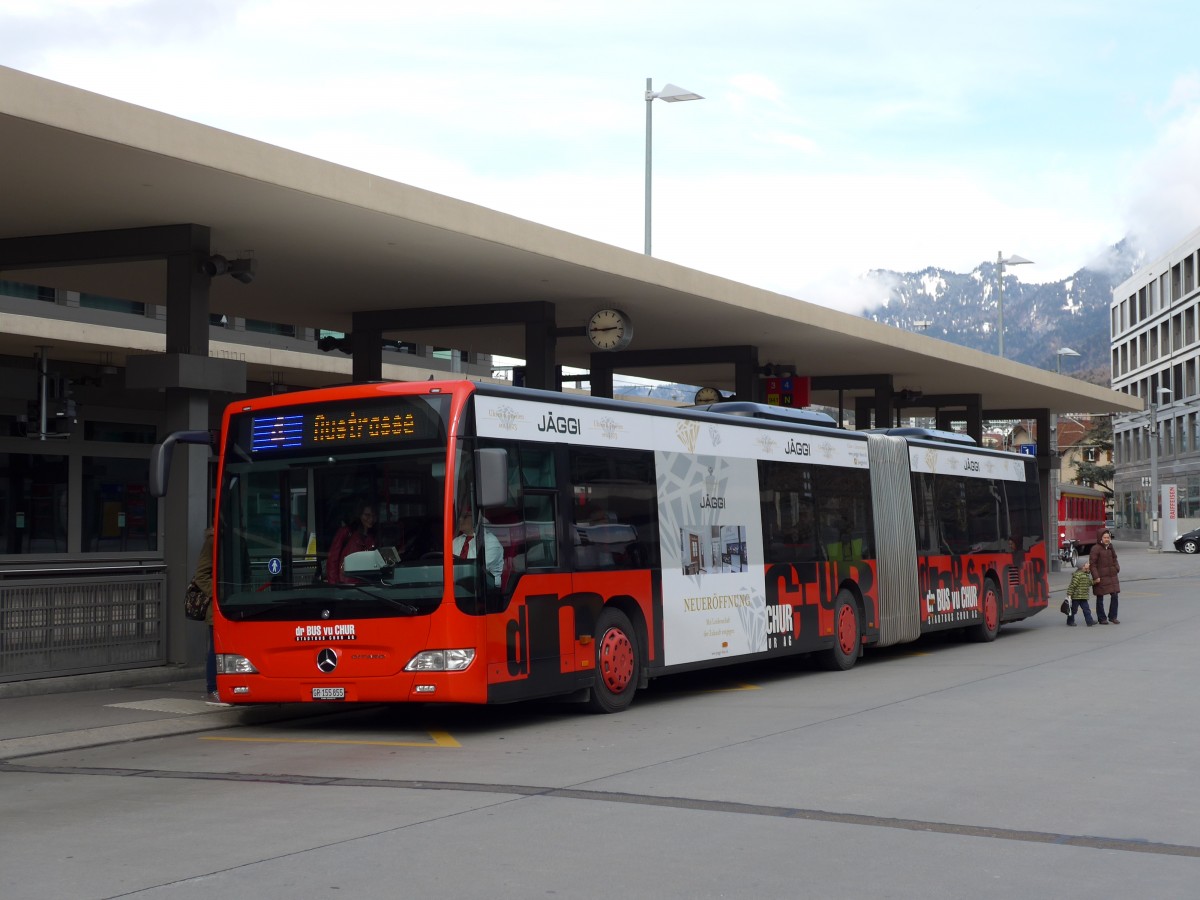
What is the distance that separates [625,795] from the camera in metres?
9.08

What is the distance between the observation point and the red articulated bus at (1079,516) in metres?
64.9

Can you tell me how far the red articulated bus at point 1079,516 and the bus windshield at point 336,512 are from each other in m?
53.4

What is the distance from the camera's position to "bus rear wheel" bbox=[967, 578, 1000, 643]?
22.9 m

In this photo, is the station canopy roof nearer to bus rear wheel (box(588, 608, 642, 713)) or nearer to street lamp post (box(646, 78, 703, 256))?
street lamp post (box(646, 78, 703, 256))

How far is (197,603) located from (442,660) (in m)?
3.56

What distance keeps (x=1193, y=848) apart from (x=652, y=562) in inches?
293

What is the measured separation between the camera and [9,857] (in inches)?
298

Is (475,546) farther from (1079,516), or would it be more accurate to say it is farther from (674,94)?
(1079,516)

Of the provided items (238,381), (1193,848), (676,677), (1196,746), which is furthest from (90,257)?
(1193,848)

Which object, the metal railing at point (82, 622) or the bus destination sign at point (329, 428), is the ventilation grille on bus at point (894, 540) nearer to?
the bus destination sign at point (329, 428)

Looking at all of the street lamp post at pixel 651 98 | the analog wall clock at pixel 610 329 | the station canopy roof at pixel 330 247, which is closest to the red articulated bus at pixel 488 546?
the station canopy roof at pixel 330 247

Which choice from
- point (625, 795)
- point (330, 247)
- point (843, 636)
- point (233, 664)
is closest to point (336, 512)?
point (233, 664)

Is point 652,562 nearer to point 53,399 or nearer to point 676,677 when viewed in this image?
point 676,677

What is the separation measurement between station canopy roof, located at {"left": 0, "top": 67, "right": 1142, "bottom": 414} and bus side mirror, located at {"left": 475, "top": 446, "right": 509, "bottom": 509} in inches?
168
